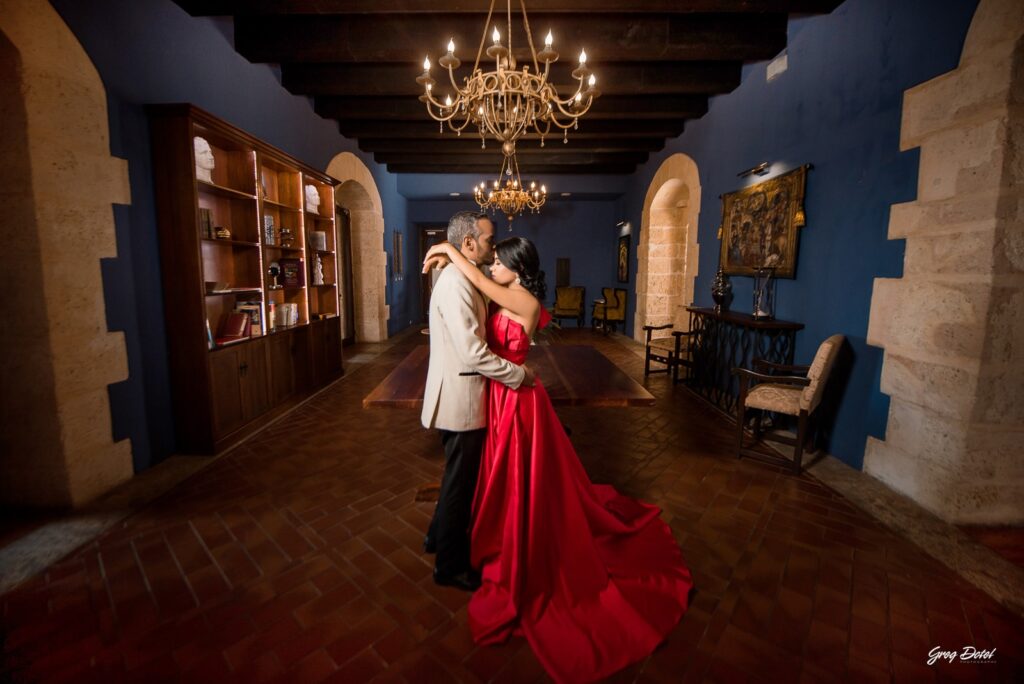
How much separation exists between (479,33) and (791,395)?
3964 mm

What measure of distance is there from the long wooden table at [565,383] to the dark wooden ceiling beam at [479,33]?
2828 mm

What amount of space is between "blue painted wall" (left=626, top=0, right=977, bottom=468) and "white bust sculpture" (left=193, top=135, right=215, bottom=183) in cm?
460

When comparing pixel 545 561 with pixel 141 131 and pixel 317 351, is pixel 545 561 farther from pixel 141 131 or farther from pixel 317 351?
pixel 317 351

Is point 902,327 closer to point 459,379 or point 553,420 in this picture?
point 553,420

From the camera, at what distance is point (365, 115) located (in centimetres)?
544

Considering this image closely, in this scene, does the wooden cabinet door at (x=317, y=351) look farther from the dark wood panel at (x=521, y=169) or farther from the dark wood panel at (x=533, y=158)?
the dark wood panel at (x=521, y=169)

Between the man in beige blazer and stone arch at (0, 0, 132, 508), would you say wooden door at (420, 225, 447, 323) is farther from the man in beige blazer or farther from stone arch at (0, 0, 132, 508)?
the man in beige blazer

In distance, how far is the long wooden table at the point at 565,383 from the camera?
2.18 m

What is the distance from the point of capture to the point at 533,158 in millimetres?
7898

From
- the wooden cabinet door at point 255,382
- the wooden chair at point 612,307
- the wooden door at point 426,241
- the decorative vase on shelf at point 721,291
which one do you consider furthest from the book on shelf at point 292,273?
the wooden door at point 426,241

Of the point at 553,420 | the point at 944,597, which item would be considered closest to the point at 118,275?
the point at 553,420

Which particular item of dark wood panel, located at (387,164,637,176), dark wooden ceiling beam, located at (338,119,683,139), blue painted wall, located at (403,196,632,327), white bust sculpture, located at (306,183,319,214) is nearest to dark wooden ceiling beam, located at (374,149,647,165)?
dark wood panel, located at (387,164,637,176)

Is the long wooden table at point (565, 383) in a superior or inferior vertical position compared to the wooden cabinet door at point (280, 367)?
superior

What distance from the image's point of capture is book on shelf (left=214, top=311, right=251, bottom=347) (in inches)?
139
